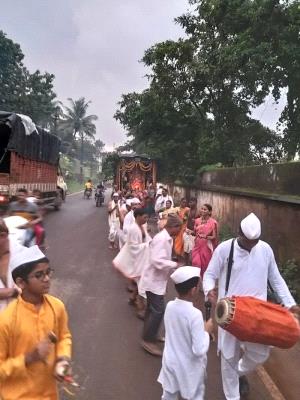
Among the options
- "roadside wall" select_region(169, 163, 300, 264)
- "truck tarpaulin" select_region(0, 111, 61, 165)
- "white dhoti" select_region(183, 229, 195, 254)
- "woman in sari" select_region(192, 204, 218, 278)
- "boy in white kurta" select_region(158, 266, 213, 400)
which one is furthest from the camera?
"truck tarpaulin" select_region(0, 111, 61, 165)

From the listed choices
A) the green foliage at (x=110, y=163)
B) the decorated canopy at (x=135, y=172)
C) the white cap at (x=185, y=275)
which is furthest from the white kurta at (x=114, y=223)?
the green foliage at (x=110, y=163)

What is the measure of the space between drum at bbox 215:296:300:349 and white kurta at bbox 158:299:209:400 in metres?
0.27

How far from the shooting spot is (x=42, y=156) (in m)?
20.5

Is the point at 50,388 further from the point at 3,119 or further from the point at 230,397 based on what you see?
the point at 3,119

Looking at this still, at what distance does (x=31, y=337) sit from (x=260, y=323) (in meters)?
1.89

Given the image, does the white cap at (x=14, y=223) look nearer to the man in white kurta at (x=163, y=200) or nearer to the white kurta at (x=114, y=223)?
the white kurta at (x=114, y=223)

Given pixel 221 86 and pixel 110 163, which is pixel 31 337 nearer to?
pixel 221 86

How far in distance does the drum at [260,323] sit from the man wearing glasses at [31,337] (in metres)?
1.49

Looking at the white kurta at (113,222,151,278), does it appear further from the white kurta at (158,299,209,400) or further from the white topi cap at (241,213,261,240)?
the white kurta at (158,299,209,400)

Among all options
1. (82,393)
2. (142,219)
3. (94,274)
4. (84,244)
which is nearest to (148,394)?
(82,393)

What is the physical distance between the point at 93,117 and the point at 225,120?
50.7 m

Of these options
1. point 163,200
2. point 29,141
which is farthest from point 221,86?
point 29,141

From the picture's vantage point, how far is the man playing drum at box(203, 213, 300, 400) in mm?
4172

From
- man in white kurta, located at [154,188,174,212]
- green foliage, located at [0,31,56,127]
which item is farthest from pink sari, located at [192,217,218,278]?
green foliage, located at [0,31,56,127]
